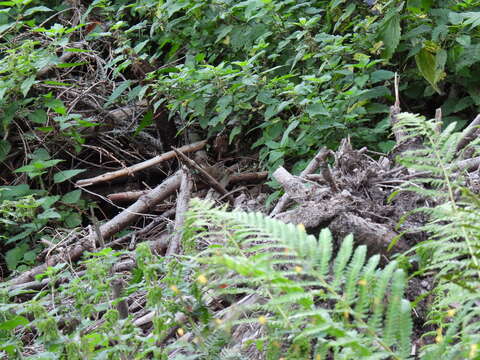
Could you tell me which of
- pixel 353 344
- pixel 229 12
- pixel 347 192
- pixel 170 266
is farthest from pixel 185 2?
pixel 353 344

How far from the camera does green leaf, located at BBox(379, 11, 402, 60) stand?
13.6 ft

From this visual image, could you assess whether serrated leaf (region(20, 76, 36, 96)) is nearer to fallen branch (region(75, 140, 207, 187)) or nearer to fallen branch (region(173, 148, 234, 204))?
fallen branch (region(75, 140, 207, 187))

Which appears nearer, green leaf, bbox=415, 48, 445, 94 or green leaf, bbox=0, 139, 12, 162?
green leaf, bbox=415, 48, 445, 94

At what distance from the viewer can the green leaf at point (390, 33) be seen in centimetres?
415

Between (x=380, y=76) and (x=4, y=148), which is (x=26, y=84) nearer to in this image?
(x=4, y=148)

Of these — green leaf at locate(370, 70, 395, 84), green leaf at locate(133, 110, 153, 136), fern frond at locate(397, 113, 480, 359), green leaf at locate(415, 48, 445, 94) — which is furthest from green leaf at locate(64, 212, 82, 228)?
fern frond at locate(397, 113, 480, 359)

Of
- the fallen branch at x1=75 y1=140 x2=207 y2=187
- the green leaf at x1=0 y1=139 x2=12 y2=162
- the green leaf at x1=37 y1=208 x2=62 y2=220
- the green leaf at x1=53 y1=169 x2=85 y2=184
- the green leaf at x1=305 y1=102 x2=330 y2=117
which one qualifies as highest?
the green leaf at x1=305 y1=102 x2=330 y2=117

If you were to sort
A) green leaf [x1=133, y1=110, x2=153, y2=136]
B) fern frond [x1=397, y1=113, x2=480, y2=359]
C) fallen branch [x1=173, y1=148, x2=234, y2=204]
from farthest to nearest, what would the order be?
1. green leaf [x1=133, y1=110, x2=153, y2=136]
2. fallen branch [x1=173, y1=148, x2=234, y2=204]
3. fern frond [x1=397, y1=113, x2=480, y2=359]

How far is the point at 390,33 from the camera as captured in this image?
418 centimetres

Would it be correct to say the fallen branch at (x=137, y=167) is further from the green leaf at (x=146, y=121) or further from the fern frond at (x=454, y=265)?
the fern frond at (x=454, y=265)

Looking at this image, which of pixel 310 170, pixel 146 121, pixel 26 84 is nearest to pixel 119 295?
pixel 310 170

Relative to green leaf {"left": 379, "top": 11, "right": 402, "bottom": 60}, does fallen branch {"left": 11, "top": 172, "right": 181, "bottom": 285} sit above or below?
below

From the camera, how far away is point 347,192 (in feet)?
8.57

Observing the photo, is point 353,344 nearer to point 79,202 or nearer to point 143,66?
point 79,202
